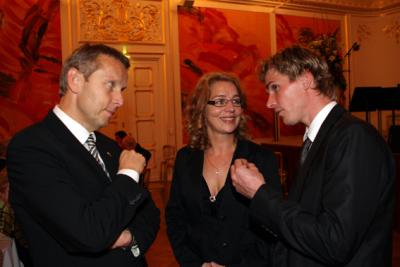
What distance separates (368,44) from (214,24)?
18.5 feet

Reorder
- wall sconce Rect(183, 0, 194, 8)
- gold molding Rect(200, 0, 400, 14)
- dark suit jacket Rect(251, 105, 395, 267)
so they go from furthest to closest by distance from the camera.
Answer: gold molding Rect(200, 0, 400, 14) < wall sconce Rect(183, 0, 194, 8) < dark suit jacket Rect(251, 105, 395, 267)

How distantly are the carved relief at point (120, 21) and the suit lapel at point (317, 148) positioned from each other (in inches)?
308

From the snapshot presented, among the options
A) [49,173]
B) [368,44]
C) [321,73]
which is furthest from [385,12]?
[49,173]

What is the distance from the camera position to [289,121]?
5.95 feet

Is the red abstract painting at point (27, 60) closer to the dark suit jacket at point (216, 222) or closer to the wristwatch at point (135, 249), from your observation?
the dark suit jacket at point (216, 222)

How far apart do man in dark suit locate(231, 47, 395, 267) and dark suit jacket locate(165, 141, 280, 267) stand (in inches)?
19.3

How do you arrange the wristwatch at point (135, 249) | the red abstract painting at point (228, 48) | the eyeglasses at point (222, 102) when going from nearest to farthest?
1. the wristwatch at point (135, 249)
2. the eyeglasses at point (222, 102)
3. the red abstract painting at point (228, 48)

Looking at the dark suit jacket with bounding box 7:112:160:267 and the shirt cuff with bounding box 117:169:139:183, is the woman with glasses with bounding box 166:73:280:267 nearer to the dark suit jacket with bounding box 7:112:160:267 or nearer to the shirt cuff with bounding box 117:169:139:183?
the dark suit jacket with bounding box 7:112:160:267

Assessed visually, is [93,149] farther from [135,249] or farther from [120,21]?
[120,21]

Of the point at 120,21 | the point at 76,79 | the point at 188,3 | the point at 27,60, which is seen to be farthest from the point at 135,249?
the point at 188,3

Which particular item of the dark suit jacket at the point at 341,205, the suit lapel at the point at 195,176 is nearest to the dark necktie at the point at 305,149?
the dark suit jacket at the point at 341,205

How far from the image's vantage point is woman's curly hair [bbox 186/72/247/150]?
2.54 meters

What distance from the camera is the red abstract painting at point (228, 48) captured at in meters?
9.62

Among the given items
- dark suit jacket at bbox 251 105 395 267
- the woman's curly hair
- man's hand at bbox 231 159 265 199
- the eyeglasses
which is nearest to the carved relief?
the woman's curly hair
